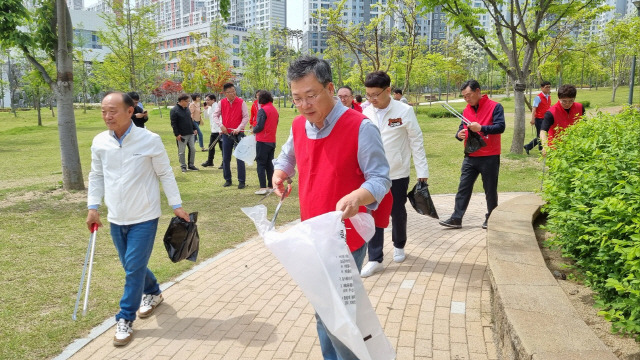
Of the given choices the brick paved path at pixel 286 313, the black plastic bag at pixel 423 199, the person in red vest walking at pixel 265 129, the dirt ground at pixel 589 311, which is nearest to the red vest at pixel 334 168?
the brick paved path at pixel 286 313

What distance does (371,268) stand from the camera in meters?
5.22

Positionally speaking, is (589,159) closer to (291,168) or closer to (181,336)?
(291,168)

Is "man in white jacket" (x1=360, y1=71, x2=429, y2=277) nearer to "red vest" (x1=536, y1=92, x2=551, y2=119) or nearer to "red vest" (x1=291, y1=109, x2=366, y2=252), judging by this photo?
"red vest" (x1=291, y1=109, x2=366, y2=252)

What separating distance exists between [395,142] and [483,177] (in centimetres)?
192

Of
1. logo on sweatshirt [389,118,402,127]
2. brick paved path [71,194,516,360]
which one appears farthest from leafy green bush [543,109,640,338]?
logo on sweatshirt [389,118,402,127]

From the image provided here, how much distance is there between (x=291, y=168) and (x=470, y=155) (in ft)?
13.5

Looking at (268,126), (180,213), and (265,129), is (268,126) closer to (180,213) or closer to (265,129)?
(265,129)

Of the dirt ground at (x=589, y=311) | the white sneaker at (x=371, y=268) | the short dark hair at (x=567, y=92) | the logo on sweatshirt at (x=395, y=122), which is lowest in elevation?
the white sneaker at (x=371, y=268)

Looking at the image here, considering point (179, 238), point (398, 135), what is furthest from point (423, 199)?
point (179, 238)

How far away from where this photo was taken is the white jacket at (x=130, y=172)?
397 cm

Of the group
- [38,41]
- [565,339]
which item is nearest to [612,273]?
[565,339]

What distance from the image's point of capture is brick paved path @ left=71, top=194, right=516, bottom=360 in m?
3.71

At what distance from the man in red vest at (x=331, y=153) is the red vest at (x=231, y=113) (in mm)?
8316

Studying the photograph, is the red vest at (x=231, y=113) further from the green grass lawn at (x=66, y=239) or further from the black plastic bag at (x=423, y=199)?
the black plastic bag at (x=423, y=199)
